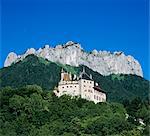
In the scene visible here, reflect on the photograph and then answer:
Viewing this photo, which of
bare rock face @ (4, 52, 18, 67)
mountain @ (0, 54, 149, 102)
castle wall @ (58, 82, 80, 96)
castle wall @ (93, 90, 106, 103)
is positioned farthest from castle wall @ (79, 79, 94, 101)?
bare rock face @ (4, 52, 18, 67)

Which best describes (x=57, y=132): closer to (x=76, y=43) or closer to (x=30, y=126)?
(x=30, y=126)

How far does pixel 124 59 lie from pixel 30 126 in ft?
256

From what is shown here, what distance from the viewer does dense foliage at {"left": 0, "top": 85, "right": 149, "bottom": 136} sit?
4800 centimetres

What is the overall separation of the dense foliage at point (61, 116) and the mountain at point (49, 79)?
24.1 metres

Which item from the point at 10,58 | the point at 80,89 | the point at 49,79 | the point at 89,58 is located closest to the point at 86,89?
the point at 80,89

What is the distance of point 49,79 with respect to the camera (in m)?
89.9

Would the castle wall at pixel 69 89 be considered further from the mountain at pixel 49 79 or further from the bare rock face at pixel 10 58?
the bare rock face at pixel 10 58

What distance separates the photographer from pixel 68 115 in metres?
52.9

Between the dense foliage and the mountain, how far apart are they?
948 inches

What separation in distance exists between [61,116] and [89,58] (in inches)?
2662

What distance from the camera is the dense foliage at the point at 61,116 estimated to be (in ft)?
157

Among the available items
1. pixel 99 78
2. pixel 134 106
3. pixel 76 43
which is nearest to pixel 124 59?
pixel 76 43

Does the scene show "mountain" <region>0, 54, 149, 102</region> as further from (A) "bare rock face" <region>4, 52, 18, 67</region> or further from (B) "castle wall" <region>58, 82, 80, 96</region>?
(B) "castle wall" <region>58, 82, 80, 96</region>

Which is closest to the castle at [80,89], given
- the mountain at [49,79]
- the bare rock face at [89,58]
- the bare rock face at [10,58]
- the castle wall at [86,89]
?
the castle wall at [86,89]
